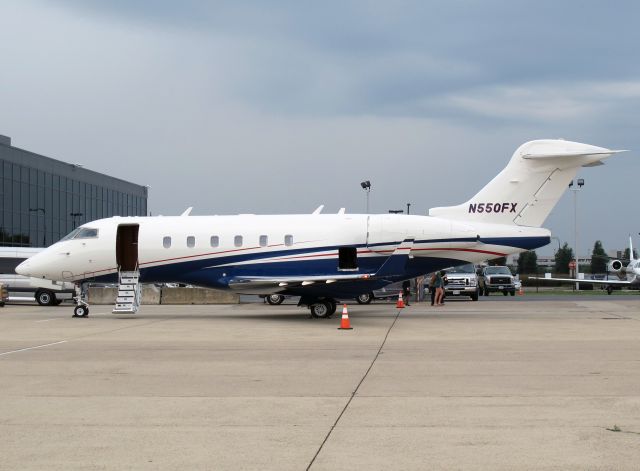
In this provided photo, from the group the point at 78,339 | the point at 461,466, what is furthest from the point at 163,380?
the point at 78,339

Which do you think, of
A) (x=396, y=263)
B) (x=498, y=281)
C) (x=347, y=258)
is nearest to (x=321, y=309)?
(x=347, y=258)

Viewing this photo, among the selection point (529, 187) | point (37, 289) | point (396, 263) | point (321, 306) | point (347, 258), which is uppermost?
point (529, 187)

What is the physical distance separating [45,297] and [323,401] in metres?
31.1

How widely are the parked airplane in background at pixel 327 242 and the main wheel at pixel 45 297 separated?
41.1 feet

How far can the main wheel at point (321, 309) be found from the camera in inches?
989

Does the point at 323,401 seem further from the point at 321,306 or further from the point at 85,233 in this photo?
the point at 85,233

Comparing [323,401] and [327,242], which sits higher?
[327,242]

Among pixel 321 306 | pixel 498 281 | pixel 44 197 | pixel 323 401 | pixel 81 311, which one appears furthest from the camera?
pixel 44 197

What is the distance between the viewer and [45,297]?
3800cm

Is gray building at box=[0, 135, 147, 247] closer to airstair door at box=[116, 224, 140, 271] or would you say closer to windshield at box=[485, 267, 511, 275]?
windshield at box=[485, 267, 511, 275]

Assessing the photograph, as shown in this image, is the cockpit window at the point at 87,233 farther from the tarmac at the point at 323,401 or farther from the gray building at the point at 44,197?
the gray building at the point at 44,197

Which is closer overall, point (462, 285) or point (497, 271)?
point (462, 285)

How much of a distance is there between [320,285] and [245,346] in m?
7.41

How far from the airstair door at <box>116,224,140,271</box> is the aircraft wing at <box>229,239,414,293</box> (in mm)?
3638
